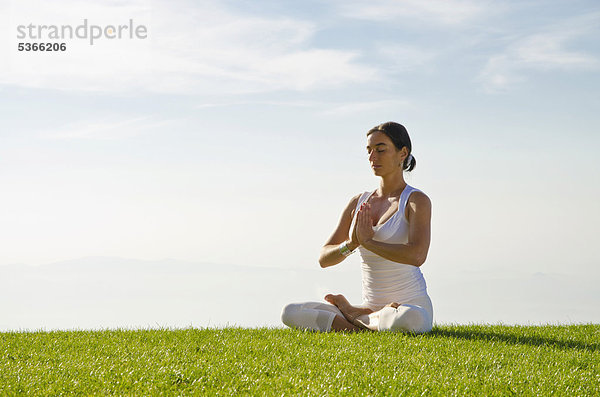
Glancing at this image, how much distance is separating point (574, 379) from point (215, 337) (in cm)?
360

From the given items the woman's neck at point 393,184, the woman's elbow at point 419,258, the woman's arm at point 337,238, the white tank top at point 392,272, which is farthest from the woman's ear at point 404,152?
the woman's elbow at point 419,258

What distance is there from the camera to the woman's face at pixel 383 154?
7512mm

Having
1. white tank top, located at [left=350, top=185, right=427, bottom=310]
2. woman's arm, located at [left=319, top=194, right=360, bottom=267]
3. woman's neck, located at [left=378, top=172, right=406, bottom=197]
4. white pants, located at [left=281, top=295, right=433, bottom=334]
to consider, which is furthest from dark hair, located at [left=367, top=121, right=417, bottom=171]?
white pants, located at [left=281, top=295, right=433, bottom=334]

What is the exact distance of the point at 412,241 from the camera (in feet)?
23.6

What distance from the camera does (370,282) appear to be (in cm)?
769

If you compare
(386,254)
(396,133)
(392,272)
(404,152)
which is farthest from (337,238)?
(396,133)

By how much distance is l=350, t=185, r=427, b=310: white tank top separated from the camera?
7.38 metres

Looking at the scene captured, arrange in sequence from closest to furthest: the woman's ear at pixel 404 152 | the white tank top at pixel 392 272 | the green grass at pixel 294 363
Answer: the green grass at pixel 294 363, the white tank top at pixel 392 272, the woman's ear at pixel 404 152

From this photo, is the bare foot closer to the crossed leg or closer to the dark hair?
the crossed leg

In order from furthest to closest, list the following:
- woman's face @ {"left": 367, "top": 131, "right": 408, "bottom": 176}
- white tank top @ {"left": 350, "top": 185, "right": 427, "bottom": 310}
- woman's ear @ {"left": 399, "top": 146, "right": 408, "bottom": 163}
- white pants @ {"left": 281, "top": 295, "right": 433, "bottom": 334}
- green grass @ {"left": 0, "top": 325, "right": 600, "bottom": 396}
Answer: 1. woman's ear @ {"left": 399, "top": 146, "right": 408, "bottom": 163}
2. woman's face @ {"left": 367, "top": 131, "right": 408, "bottom": 176}
3. white tank top @ {"left": 350, "top": 185, "right": 427, "bottom": 310}
4. white pants @ {"left": 281, "top": 295, "right": 433, "bottom": 334}
5. green grass @ {"left": 0, "top": 325, "right": 600, "bottom": 396}

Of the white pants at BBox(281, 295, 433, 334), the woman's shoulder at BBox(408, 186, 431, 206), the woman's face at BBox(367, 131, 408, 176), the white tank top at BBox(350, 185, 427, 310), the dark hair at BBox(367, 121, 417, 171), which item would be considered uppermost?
the dark hair at BBox(367, 121, 417, 171)

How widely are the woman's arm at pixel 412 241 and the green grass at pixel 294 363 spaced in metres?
0.84

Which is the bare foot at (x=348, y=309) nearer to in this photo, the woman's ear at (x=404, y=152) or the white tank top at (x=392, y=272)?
the white tank top at (x=392, y=272)

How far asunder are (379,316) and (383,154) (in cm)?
183
